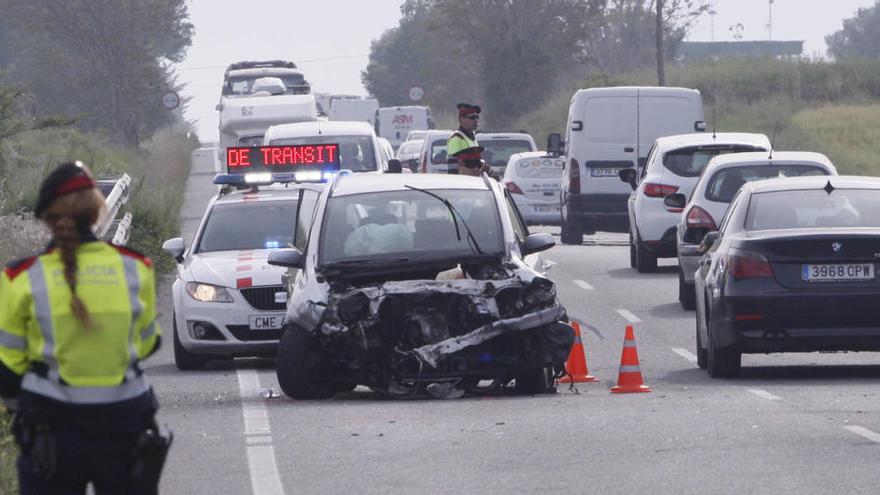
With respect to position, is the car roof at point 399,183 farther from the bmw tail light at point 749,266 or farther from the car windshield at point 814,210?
the car windshield at point 814,210

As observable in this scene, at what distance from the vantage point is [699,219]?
64.1ft

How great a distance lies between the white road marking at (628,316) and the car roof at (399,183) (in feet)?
16.7

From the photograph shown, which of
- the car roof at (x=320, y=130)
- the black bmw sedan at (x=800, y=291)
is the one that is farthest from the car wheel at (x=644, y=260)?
the black bmw sedan at (x=800, y=291)

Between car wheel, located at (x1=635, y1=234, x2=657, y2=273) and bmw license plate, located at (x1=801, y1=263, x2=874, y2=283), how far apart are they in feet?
34.0

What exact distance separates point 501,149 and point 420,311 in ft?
88.8

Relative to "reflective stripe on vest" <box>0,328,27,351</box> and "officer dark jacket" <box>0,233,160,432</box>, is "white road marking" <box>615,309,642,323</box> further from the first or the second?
"reflective stripe on vest" <box>0,328,27,351</box>

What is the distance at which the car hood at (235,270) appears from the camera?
15.6 metres

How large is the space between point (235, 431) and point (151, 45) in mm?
69726

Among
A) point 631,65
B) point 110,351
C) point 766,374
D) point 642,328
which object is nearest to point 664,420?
point 766,374

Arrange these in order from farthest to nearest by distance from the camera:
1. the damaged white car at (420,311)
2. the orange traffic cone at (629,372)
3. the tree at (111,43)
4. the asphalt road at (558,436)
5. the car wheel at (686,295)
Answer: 1. the tree at (111,43)
2. the car wheel at (686,295)
3. the orange traffic cone at (629,372)
4. the damaged white car at (420,311)
5. the asphalt road at (558,436)

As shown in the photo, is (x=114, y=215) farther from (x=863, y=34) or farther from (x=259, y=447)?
(x=863, y=34)

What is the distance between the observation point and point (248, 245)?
16.9 metres

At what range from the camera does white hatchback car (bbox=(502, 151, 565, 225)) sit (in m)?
33.7

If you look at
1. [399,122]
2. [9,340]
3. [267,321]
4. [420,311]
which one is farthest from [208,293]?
[399,122]
